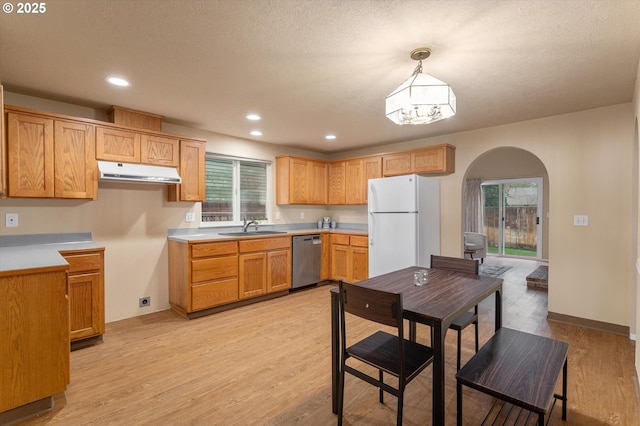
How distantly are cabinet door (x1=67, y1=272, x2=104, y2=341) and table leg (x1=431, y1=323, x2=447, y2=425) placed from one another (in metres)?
2.96

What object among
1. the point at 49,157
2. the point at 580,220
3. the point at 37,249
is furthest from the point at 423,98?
the point at 37,249

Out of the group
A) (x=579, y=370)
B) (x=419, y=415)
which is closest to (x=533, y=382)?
(x=419, y=415)

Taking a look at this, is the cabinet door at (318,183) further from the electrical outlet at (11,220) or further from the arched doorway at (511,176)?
the electrical outlet at (11,220)

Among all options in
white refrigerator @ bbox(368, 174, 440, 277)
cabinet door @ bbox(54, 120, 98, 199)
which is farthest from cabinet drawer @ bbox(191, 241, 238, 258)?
white refrigerator @ bbox(368, 174, 440, 277)

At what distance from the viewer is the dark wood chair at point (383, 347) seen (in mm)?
1547

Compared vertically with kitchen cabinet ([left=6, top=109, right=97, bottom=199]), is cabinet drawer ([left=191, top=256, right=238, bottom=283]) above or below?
below

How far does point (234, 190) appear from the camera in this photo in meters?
4.73

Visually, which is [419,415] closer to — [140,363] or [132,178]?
[140,363]

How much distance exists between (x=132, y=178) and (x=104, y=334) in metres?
1.61

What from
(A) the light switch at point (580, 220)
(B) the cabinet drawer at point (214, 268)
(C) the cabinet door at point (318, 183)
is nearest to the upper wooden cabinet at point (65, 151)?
(B) the cabinet drawer at point (214, 268)

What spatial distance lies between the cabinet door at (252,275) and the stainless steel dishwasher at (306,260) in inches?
20.9

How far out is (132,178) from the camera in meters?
3.21

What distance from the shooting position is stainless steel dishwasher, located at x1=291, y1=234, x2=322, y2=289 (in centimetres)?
467

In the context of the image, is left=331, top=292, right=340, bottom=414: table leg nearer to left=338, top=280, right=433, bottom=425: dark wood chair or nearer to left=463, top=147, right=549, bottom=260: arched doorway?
left=338, top=280, right=433, bottom=425: dark wood chair
